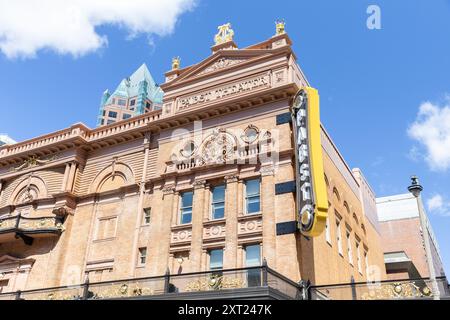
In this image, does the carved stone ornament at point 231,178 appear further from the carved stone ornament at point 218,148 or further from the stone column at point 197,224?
the stone column at point 197,224

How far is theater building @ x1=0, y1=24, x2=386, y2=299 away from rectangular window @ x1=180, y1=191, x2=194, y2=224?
0.06 meters

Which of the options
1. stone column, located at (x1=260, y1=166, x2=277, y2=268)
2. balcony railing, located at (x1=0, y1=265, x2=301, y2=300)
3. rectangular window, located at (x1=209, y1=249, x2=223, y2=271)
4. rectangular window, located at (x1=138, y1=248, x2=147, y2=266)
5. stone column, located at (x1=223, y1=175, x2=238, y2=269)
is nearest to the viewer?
balcony railing, located at (x1=0, y1=265, x2=301, y2=300)

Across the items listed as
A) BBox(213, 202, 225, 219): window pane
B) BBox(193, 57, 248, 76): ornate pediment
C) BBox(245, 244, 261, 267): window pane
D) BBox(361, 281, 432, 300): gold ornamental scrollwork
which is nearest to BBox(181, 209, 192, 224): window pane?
BBox(213, 202, 225, 219): window pane

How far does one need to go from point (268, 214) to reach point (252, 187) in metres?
2.17

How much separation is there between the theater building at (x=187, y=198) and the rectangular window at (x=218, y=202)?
60 mm

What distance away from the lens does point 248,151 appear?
80.1 ft

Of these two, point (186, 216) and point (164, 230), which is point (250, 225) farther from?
point (164, 230)

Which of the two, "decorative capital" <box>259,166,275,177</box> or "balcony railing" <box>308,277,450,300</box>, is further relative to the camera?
"decorative capital" <box>259,166,275,177</box>

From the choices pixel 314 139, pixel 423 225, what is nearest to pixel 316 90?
pixel 314 139

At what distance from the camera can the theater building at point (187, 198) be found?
22.1 m

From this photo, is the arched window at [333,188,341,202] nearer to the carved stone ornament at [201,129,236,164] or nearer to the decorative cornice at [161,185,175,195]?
the carved stone ornament at [201,129,236,164]

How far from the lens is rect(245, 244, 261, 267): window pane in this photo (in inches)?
862
